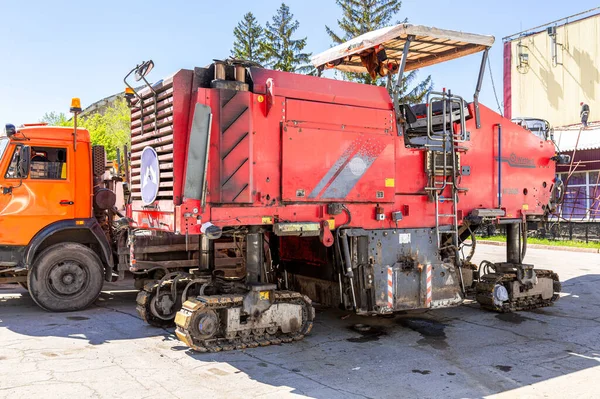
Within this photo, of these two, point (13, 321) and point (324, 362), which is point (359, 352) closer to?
point (324, 362)

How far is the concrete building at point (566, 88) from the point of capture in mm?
22234

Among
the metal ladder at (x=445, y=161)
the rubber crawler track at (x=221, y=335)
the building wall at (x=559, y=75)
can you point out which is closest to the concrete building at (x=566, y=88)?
the building wall at (x=559, y=75)

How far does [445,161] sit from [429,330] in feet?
8.00

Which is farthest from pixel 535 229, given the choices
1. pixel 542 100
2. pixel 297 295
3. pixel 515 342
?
pixel 542 100

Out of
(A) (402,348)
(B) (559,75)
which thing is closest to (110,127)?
(B) (559,75)

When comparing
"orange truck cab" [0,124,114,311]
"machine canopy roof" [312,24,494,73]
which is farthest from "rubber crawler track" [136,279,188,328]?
"machine canopy roof" [312,24,494,73]

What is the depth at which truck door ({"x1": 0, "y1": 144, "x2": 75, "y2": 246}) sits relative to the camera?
30.9 feet

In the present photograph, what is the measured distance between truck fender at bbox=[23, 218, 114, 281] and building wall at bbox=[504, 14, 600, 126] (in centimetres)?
2128

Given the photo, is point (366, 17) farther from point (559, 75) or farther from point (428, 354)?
point (428, 354)

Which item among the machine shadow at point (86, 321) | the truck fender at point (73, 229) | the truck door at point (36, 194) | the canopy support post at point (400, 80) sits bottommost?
the machine shadow at point (86, 321)

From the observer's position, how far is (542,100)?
84.1 feet

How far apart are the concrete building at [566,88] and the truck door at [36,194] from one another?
18.2 metres

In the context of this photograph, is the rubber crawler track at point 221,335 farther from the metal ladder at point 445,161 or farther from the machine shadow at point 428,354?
the metal ladder at point 445,161

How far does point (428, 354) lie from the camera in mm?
6844
